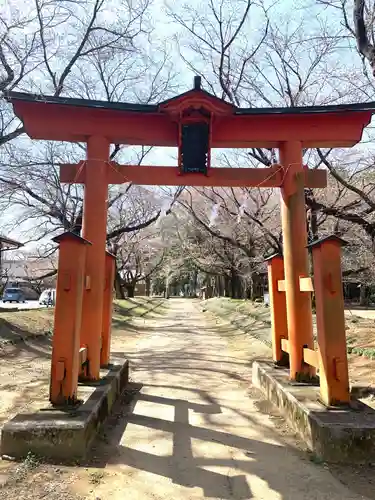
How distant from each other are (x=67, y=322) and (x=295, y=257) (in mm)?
3439

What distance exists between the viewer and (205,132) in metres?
6.06

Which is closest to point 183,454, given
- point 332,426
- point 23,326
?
point 332,426

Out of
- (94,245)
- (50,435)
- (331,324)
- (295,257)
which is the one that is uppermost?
(94,245)

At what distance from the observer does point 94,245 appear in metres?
5.84

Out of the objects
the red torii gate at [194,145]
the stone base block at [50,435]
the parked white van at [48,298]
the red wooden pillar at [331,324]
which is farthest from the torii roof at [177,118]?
the parked white van at [48,298]

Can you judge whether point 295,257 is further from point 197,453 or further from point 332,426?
point 197,453

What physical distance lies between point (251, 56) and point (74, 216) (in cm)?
1056

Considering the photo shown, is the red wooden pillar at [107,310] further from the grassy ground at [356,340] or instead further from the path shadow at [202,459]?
the grassy ground at [356,340]

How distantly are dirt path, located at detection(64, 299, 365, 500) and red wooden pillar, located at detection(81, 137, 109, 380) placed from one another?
3.64 ft

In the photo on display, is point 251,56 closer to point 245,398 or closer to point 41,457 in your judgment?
point 245,398

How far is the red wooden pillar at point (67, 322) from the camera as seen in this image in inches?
177

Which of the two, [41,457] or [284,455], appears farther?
[284,455]

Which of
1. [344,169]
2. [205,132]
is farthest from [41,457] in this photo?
[344,169]

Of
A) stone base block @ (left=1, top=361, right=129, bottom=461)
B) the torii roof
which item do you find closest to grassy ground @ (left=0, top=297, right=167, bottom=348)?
the torii roof
